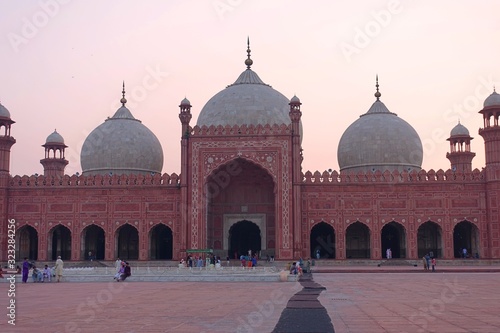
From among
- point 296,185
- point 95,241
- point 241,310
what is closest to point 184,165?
point 296,185

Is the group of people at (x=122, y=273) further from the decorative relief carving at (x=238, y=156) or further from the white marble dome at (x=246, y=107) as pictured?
the white marble dome at (x=246, y=107)

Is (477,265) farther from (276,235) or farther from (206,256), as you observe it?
(206,256)

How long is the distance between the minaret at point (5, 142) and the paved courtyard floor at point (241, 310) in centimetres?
1392

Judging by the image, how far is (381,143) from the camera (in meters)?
27.2

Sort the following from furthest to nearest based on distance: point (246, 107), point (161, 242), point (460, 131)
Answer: point (460, 131) → point (246, 107) → point (161, 242)

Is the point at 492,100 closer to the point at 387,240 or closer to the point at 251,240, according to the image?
the point at 387,240

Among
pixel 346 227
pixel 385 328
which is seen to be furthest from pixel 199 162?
pixel 385 328

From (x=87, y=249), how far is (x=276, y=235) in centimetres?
808

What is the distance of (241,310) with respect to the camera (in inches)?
299

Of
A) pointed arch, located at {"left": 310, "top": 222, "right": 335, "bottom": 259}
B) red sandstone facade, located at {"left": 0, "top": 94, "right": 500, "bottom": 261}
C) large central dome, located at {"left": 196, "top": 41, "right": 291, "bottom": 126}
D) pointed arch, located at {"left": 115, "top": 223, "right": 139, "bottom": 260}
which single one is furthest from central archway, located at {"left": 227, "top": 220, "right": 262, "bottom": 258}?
large central dome, located at {"left": 196, "top": 41, "right": 291, "bottom": 126}

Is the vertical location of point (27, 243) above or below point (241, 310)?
above

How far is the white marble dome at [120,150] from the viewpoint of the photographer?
27.9 m

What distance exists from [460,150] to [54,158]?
20.2m

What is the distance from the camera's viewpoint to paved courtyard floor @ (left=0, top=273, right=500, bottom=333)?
5965 mm
